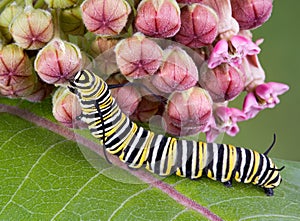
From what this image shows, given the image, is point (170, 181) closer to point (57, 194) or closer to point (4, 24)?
point (57, 194)

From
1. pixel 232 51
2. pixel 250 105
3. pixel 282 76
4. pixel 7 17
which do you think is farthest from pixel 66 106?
pixel 282 76

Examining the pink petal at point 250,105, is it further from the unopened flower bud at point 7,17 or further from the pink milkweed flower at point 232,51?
the unopened flower bud at point 7,17

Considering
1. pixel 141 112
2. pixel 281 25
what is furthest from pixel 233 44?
pixel 281 25

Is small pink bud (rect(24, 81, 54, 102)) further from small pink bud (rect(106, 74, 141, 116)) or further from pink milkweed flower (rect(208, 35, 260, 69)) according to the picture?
pink milkweed flower (rect(208, 35, 260, 69))

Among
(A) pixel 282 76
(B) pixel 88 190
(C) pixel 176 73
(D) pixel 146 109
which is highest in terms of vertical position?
(C) pixel 176 73

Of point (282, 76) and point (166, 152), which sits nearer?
point (166, 152)

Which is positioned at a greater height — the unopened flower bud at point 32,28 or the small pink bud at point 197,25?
the small pink bud at point 197,25

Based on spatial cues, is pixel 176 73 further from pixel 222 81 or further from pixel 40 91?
pixel 40 91

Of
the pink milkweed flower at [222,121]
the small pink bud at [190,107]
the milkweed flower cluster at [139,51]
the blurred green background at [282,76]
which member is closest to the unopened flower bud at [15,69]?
the milkweed flower cluster at [139,51]
